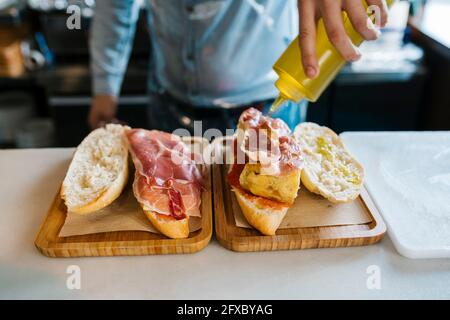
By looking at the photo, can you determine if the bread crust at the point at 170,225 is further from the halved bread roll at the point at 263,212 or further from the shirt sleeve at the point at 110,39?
the shirt sleeve at the point at 110,39

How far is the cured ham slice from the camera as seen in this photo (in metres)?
0.84

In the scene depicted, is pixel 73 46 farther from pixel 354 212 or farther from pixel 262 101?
pixel 354 212

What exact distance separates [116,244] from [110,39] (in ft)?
3.14

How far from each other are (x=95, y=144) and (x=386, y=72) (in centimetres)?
171

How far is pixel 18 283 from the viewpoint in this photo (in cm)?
76

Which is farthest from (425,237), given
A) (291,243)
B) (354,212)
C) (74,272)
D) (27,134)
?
(27,134)

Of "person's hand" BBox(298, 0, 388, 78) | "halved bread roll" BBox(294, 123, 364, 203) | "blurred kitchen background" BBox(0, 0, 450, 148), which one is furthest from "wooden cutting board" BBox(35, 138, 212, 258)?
"blurred kitchen background" BBox(0, 0, 450, 148)

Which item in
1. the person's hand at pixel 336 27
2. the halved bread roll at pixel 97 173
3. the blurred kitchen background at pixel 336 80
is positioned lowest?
the blurred kitchen background at pixel 336 80

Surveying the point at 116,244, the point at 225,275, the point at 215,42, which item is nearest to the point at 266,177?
the point at 225,275

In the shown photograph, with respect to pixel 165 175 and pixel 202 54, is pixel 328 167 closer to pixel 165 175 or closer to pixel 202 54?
pixel 165 175

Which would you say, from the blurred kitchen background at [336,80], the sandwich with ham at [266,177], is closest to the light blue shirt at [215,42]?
the sandwich with ham at [266,177]

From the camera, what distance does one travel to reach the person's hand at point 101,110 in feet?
4.96

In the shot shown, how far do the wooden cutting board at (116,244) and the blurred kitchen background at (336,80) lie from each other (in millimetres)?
1539

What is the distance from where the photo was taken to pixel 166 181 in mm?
885
